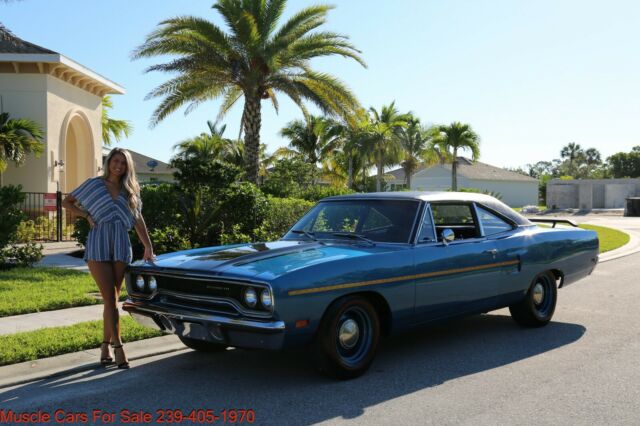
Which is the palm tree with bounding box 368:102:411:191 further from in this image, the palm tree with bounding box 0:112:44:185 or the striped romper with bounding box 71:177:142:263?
the striped romper with bounding box 71:177:142:263

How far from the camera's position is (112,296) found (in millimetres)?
5508

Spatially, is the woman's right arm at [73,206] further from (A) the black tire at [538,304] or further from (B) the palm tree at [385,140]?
(B) the palm tree at [385,140]

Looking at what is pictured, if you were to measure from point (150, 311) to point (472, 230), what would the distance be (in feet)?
11.0

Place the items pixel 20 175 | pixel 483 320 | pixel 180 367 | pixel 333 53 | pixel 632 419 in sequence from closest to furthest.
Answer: pixel 632 419 → pixel 180 367 → pixel 483 320 → pixel 333 53 → pixel 20 175

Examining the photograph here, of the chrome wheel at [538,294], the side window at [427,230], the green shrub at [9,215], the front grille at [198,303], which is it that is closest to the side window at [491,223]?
the chrome wheel at [538,294]

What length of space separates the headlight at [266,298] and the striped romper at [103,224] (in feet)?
5.01

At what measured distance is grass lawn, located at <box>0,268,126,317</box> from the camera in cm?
791

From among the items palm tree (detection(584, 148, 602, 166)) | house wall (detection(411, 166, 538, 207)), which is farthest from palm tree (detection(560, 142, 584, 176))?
house wall (detection(411, 166, 538, 207))

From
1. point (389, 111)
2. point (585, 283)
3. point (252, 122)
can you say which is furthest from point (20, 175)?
point (389, 111)

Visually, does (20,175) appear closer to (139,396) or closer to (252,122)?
(252,122)

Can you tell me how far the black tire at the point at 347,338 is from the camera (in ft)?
16.3

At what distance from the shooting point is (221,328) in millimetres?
4734

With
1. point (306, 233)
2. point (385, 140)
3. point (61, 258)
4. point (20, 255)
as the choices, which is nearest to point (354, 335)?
point (306, 233)

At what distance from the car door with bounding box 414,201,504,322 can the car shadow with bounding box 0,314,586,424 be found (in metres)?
0.48
